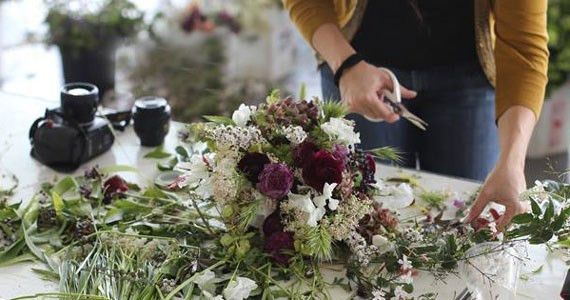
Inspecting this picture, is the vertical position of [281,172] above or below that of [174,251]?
above

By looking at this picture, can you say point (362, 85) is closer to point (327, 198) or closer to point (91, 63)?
point (327, 198)

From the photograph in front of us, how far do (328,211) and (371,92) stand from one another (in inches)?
15.1

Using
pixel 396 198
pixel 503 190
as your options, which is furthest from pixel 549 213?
pixel 396 198

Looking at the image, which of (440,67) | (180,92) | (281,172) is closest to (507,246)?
(281,172)

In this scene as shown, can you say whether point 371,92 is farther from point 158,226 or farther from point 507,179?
point 158,226

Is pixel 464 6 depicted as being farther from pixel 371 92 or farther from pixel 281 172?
pixel 281 172

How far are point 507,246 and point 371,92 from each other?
0.45 meters

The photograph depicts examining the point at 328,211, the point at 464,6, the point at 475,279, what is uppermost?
the point at 464,6

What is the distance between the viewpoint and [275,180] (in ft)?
4.09

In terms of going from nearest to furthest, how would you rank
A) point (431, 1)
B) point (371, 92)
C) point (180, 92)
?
1. point (371, 92)
2. point (431, 1)
3. point (180, 92)

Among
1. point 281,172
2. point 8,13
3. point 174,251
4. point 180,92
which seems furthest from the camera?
point 8,13

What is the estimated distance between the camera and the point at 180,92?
362 centimetres

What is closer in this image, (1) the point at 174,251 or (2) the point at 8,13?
(1) the point at 174,251

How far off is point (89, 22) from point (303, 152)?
2.51 meters
